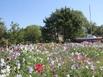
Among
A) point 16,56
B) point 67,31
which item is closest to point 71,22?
point 67,31

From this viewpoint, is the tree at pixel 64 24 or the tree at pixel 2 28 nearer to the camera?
the tree at pixel 2 28

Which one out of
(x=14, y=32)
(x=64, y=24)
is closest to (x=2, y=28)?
(x=14, y=32)

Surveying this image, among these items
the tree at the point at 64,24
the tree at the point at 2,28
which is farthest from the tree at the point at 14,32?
the tree at the point at 64,24

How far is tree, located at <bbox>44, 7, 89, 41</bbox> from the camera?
66000 millimetres

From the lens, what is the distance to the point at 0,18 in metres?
35.9

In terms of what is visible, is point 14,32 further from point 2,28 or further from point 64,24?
point 64,24

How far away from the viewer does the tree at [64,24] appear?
66000mm

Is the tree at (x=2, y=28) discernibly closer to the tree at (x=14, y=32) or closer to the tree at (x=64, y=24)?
the tree at (x=14, y=32)

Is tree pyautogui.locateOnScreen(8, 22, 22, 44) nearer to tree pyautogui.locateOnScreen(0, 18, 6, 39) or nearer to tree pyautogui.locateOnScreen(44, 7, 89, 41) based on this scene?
tree pyautogui.locateOnScreen(0, 18, 6, 39)

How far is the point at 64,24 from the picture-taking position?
67.1 meters

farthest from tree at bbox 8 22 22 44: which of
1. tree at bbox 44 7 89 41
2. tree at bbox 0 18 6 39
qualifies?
tree at bbox 44 7 89 41

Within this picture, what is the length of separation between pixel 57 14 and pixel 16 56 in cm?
6048

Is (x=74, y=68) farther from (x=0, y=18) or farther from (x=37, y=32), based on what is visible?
(x=37, y=32)

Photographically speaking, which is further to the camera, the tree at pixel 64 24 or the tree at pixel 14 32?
the tree at pixel 64 24
